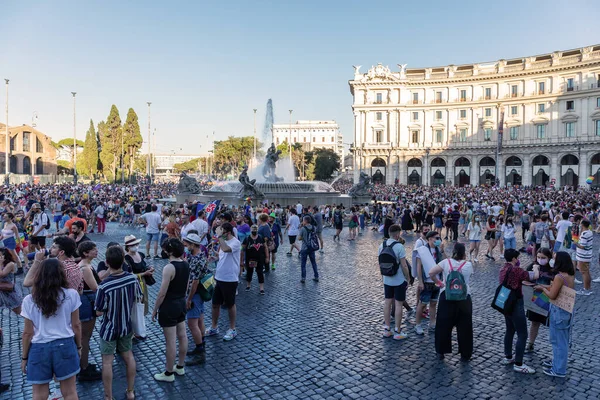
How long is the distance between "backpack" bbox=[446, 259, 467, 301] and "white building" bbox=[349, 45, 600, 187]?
187 ft

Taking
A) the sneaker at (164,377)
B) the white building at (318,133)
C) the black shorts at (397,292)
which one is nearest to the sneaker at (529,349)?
the black shorts at (397,292)

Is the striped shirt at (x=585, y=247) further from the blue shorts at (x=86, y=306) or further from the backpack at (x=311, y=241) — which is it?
the blue shorts at (x=86, y=306)

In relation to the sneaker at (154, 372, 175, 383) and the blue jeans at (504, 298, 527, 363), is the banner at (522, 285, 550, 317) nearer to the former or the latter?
the blue jeans at (504, 298, 527, 363)

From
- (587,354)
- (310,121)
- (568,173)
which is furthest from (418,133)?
(310,121)

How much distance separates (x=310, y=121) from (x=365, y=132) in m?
78.7

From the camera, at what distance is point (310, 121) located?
149500mm

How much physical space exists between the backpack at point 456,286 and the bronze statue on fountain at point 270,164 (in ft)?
86.4

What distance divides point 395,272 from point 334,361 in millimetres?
1538

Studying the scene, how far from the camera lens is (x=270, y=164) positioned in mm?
32125

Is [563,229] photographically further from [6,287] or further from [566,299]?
[6,287]

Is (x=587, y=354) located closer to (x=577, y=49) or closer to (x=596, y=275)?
(x=596, y=275)

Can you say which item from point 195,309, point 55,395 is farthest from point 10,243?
point 195,309

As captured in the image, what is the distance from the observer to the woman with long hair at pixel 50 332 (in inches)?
147

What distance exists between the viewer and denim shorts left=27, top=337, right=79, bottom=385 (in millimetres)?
3740
